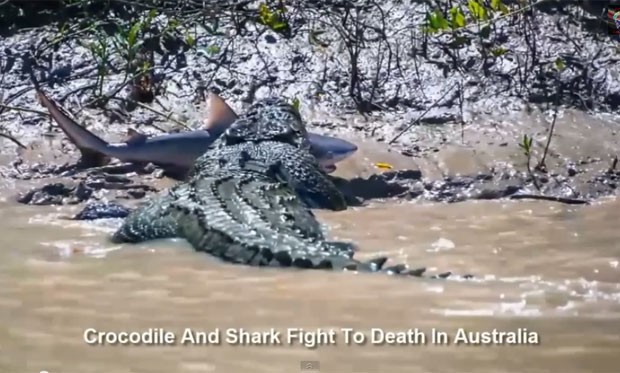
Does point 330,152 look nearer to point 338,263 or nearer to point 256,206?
point 256,206

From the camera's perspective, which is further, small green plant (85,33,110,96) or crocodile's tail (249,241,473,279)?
small green plant (85,33,110,96)

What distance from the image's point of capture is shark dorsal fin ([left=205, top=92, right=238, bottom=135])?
6.85 m

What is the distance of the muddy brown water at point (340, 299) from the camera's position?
3549mm

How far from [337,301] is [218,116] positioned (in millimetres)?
2931

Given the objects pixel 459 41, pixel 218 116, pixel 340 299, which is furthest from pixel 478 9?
pixel 340 299

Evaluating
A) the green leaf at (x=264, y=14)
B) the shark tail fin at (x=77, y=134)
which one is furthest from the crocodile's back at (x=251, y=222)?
the green leaf at (x=264, y=14)

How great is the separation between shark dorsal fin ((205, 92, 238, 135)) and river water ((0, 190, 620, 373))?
1.24 m

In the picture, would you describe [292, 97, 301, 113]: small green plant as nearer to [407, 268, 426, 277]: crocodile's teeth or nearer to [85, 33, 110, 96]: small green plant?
[85, 33, 110, 96]: small green plant

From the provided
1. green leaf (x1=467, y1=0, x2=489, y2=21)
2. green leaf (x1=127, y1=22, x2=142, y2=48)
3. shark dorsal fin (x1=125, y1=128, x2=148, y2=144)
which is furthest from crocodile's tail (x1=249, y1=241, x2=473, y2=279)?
green leaf (x1=127, y1=22, x2=142, y2=48)

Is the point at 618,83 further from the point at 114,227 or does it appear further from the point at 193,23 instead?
the point at 114,227

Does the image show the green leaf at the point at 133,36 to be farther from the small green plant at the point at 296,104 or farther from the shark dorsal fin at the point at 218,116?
the small green plant at the point at 296,104

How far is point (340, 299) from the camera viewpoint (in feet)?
13.6

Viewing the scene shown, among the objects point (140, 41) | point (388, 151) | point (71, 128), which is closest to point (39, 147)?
point (71, 128)

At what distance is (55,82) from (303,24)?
1.66 metres
